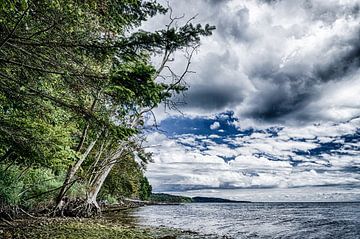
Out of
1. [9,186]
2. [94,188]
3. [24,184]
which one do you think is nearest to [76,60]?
[9,186]

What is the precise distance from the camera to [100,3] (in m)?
8.81

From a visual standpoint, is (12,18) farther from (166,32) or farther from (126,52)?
(166,32)

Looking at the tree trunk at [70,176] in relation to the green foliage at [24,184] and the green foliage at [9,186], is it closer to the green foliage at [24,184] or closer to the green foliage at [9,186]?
the green foliage at [24,184]

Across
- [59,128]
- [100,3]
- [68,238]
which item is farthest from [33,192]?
[100,3]

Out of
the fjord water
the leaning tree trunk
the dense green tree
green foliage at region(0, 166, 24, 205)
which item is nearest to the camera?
the dense green tree

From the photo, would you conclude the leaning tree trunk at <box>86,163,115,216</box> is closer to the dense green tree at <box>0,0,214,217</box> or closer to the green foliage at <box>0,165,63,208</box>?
the green foliage at <box>0,165,63,208</box>

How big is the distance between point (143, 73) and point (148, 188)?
124 metres

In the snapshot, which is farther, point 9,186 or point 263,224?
point 263,224

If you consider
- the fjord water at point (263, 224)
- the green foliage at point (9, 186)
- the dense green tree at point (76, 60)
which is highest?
the dense green tree at point (76, 60)

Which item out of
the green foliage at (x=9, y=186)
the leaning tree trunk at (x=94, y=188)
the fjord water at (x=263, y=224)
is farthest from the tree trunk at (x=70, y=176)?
the fjord water at (x=263, y=224)

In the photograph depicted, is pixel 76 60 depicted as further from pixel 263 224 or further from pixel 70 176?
pixel 263 224

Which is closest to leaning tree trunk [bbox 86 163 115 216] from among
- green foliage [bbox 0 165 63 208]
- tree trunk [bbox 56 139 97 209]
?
green foliage [bbox 0 165 63 208]

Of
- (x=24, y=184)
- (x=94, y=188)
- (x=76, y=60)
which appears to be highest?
(x=76, y=60)

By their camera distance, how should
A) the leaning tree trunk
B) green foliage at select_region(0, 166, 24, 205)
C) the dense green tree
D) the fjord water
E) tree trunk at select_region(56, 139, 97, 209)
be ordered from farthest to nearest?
the leaning tree trunk → the fjord water → tree trunk at select_region(56, 139, 97, 209) → green foliage at select_region(0, 166, 24, 205) → the dense green tree
